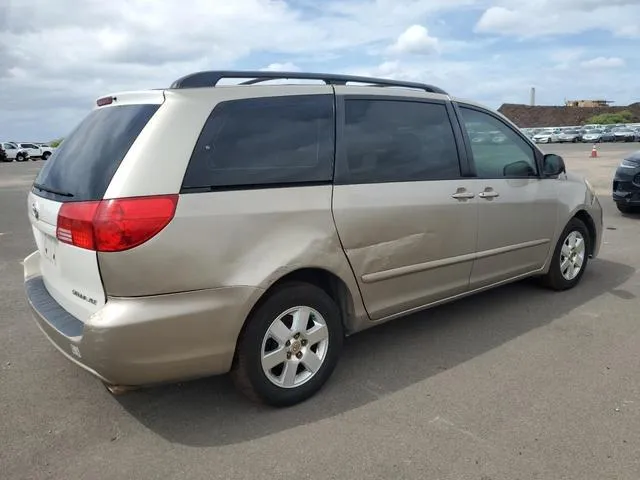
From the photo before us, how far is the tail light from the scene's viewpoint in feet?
8.63

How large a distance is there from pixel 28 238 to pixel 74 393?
5.91 meters

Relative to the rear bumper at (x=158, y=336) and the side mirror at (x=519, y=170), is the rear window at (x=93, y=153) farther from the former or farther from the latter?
the side mirror at (x=519, y=170)

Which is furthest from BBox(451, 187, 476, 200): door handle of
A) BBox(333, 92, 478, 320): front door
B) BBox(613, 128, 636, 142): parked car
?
BBox(613, 128, 636, 142): parked car

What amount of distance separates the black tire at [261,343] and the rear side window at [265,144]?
24.2 inches

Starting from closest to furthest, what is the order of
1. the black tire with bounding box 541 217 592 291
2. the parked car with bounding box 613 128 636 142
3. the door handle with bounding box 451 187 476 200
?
the door handle with bounding box 451 187 476 200 < the black tire with bounding box 541 217 592 291 < the parked car with bounding box 613 128 636 142

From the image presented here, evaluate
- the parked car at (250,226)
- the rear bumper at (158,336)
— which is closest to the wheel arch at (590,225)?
the parked car at (250,226)

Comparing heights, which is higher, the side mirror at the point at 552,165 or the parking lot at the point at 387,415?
the side mirror at the point at 552,165

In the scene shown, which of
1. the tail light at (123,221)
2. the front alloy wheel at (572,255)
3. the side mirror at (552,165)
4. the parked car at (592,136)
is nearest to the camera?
the tail light at (123,221)

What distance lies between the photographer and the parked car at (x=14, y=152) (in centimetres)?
4519

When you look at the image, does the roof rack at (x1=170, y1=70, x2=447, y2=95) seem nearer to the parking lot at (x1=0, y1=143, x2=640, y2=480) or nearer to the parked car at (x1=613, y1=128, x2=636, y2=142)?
the parking lot at (x1=0, y1=143, x2=640, y2=480)

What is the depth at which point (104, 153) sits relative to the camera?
2920 millimetres

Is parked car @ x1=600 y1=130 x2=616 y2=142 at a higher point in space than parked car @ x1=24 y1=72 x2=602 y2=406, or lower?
lower

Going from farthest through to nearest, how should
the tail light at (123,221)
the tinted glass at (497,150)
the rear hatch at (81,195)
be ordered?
the tinted glass at (497,150)
the rear hatch at (81,195)
the tail light at (123,221)

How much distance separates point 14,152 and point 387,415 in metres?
50.0
